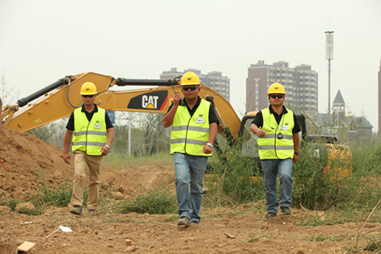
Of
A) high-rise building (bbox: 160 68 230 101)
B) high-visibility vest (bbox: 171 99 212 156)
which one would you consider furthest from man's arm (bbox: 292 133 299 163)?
high-rise building (bbox: 160 68 230 101)

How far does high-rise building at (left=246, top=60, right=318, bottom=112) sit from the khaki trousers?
3141 inches

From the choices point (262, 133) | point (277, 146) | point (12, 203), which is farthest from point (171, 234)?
point (12, 203)

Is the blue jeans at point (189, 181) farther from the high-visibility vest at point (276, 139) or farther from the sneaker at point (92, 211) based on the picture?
the sneaker at point (92, 211)

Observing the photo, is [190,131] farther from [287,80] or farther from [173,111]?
[287,80]

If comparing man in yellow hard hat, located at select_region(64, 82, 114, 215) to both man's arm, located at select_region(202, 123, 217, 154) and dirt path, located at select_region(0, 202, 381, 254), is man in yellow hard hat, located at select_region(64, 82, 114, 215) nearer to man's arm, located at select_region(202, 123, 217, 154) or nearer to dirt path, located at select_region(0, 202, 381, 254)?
dirt path, located at select_region(0, 202, 381, 254)

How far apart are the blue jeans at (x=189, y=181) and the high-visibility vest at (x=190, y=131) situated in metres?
0.11

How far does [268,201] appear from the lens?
655cm

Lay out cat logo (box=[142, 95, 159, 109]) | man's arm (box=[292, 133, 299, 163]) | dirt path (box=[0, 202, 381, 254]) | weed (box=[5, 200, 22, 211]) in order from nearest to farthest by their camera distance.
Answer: dirt path (box=[0, 202, 381, 254]) < man's arm (box=[292, 133, 299, 163]) < weed (box=[5, 200, 22, 211]) < cat logo (box=[142, 95, 159, 109])

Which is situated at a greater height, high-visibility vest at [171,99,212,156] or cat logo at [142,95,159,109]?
cat logo at [142,95,159,109]

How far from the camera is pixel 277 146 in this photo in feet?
21.1

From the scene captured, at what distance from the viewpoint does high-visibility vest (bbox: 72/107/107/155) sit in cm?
711

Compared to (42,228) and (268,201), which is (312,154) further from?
(42,228)

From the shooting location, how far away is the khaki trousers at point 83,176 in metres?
6.97

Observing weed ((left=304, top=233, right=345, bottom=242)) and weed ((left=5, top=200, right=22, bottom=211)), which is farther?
weed ((left=5, top=200, right=22, bottom=211))
